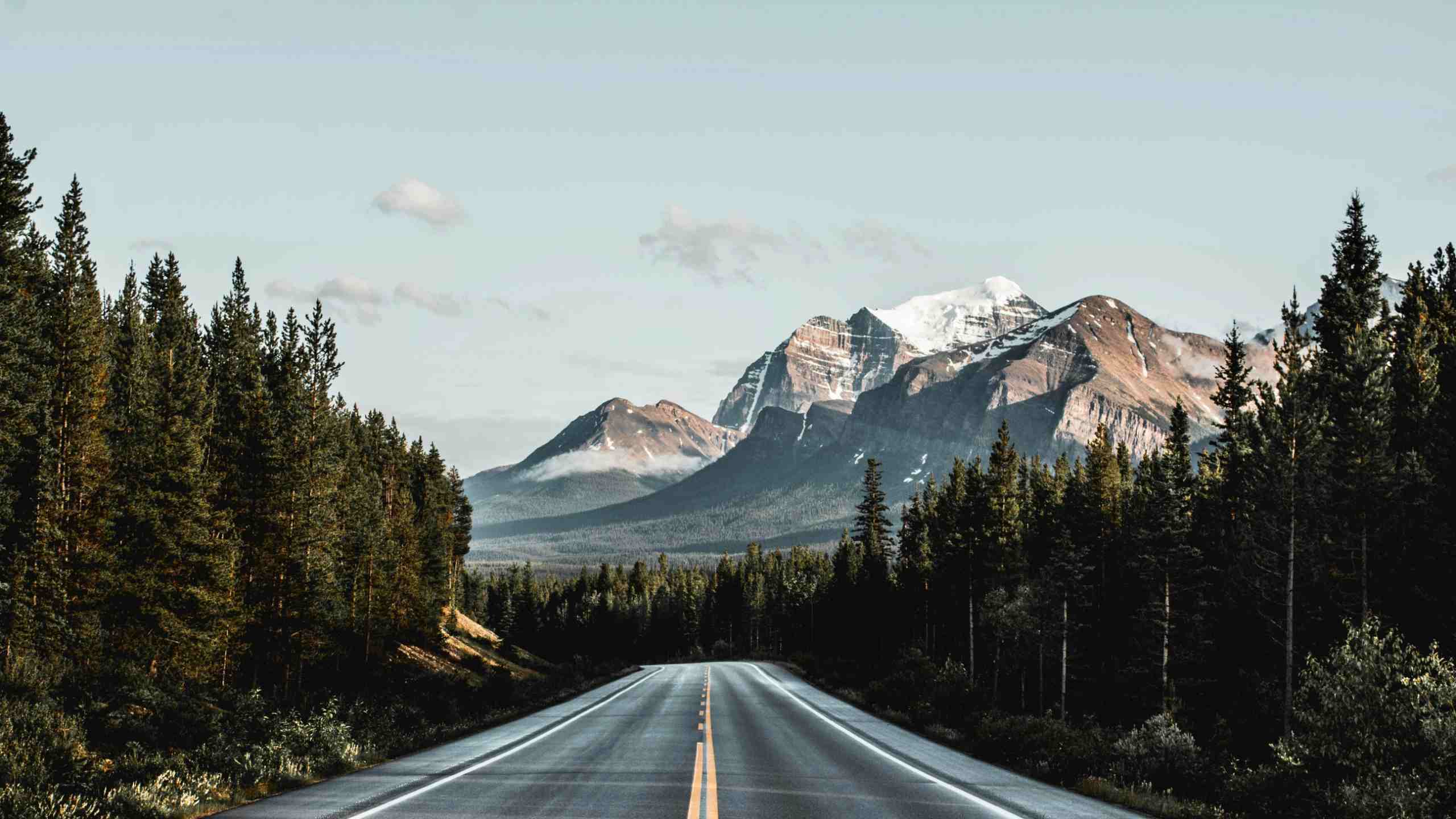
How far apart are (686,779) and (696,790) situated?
129 centimetres

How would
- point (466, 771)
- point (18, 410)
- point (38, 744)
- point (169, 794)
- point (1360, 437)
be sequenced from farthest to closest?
point (1360, 437) → point (18, 410) → point (466, 771) → point (38, 744) → point (169, 794)

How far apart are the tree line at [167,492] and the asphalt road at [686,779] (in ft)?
48.8

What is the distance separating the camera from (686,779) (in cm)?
1592

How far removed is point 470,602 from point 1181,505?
113 metres

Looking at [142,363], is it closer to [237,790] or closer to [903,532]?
[237,790]

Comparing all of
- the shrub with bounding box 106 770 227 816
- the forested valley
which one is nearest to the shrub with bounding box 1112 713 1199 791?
the forested valley

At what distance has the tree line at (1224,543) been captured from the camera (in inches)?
1361

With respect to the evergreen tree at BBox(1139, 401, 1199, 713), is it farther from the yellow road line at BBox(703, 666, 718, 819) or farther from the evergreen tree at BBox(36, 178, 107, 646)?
the evergreen tree at BBox(36, 178, 107, 646)

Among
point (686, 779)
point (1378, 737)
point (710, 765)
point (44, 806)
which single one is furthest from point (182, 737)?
point (1378, 737)

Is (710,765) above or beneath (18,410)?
beneath

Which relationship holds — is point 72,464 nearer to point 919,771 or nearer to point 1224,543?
point 919,771

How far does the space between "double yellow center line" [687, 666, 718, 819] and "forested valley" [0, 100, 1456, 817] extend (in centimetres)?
602

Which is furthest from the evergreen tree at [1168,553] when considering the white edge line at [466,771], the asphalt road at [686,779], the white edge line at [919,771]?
the white edge line at [466,771]

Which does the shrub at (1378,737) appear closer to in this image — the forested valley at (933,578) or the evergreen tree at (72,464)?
the forested valley at (933,578)
